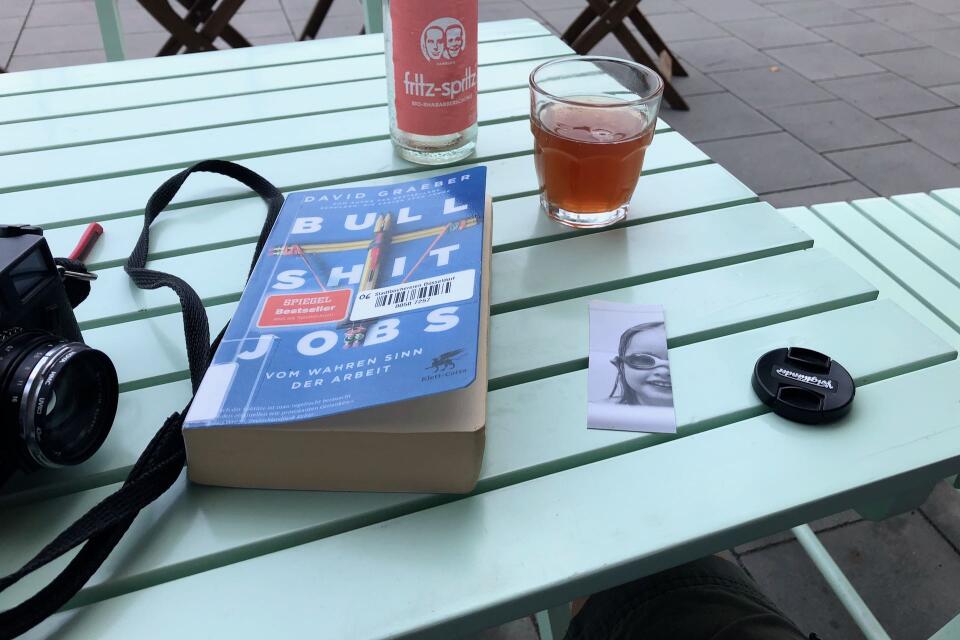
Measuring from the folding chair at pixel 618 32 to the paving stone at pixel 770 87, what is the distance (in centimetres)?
25

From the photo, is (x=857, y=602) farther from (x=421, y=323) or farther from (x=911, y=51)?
(x=911, y=51)

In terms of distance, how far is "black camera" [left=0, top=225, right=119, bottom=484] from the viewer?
42 centimetres

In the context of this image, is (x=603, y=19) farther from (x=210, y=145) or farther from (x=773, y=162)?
(x=210, y=145)

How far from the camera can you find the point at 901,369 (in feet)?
1.84

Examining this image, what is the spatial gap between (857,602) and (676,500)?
0.75 m

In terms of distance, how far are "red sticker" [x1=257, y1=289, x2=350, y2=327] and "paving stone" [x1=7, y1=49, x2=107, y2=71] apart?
2711 millimetres

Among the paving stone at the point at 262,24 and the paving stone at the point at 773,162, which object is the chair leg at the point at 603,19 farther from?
the paving stone at the point at 262,24

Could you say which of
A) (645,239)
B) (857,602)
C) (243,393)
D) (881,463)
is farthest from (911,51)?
(243,393)

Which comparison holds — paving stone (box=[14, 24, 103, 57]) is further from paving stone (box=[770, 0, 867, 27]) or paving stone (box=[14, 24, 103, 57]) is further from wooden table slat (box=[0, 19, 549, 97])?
paving stone (box=[770, 0, 867, 27])

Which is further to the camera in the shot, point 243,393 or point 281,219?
point 281,219

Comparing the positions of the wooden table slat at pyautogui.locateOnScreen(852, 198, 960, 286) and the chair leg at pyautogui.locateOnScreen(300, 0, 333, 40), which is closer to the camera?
the wooden table slat at pyautogui.locateOnScreen(852, 198, 960, 286)

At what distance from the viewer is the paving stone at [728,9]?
11.0 ft

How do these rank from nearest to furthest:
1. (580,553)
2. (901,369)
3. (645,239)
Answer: (580,553)
(901,369)
(645,239)

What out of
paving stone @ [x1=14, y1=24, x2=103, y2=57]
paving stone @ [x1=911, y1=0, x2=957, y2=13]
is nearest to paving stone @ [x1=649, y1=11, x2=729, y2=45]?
paving stone @ [x1=911, y1=0, x2=957, y2=13]
